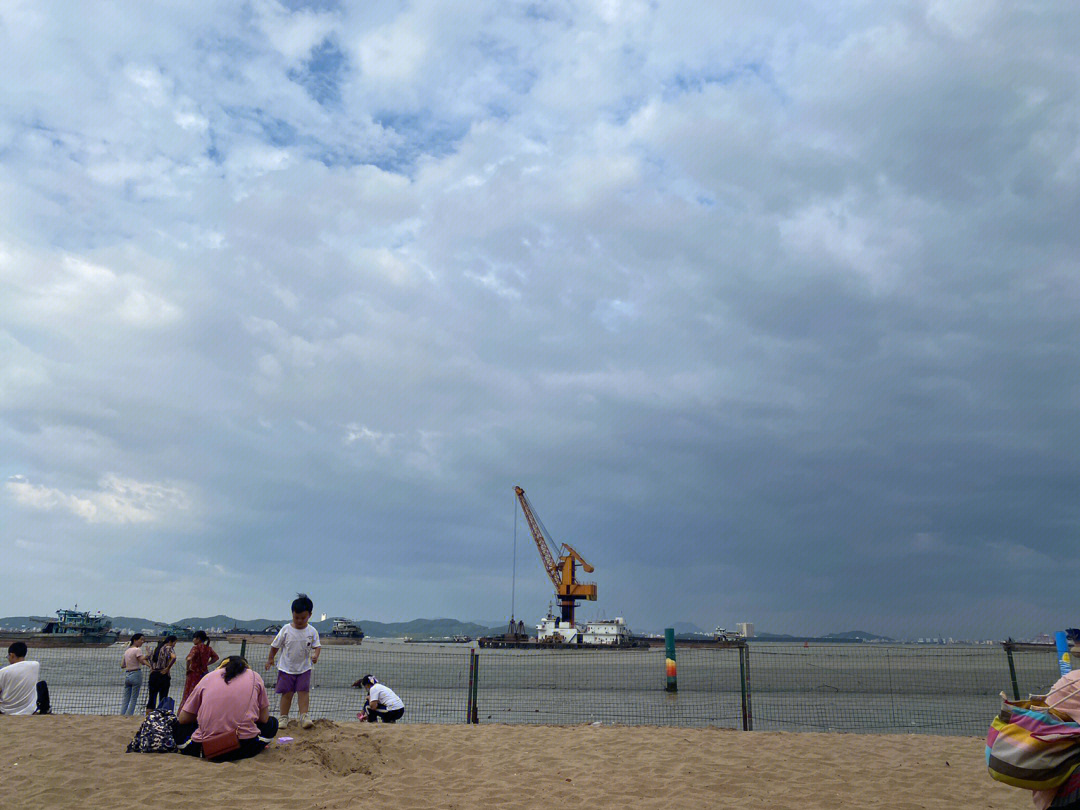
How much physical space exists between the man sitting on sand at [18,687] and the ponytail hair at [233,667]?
3789 millimetres

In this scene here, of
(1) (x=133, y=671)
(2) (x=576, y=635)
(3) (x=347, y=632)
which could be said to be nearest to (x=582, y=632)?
(2) (x=576, y=635)

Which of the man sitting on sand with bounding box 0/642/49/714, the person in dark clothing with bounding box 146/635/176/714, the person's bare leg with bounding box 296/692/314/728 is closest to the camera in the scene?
the person's bare leg with bounding box 296/692/314/728

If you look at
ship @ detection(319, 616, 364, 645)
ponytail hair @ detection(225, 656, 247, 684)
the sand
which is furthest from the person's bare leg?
ship @ detection(319, 616, 364, 645)

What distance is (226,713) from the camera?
7.62 m

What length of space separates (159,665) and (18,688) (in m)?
2.00

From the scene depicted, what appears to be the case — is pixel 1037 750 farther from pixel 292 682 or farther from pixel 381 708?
pixel 381 708

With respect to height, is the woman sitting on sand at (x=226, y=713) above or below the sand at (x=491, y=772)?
above

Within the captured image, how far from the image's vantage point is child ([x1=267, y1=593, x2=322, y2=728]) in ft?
30.8

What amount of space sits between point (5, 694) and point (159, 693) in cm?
233

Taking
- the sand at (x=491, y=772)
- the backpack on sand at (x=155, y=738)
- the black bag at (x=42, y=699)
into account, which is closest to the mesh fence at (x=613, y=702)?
the sand at (x=491, y=772)

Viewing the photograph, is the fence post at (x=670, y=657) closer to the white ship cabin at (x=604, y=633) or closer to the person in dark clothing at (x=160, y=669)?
the person in dark clothing at (x=160, y=669)

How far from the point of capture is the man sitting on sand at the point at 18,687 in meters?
9.76

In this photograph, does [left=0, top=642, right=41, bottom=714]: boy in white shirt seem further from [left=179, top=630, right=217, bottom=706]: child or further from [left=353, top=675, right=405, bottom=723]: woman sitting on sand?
[left=353, top=675, right=405, bottom=723]: woman sitting on sand

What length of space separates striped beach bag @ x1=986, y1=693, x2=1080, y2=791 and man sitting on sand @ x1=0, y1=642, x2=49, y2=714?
10657mm
